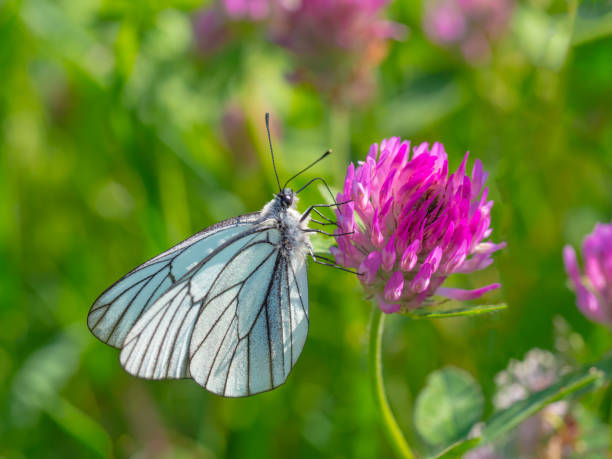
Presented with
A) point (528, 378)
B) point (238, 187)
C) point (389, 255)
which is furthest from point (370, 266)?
point (238, 187)

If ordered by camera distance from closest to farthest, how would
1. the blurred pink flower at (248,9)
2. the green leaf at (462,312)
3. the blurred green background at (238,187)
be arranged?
1. the green leaf at (462,312)
2. the blurred green background at (238,187)
3. the blurred pink flower at (248,9)

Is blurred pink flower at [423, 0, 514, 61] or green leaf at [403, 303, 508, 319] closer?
green leaf at [403, 303, 508, 319]

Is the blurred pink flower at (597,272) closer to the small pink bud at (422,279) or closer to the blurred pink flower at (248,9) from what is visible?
the small pink bud at (422,279)

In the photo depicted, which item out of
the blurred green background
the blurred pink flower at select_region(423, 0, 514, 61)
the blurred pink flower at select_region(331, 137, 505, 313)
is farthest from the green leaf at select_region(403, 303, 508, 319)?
the blurred pink flower at select_region(423, 0, 514, 61)

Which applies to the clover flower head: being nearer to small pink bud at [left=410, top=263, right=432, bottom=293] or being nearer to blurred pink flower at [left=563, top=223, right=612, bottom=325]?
blurred pink flower at [left=563, top=223, right=612, bottom=325]

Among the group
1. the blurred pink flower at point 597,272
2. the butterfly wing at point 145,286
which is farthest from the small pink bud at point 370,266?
the blurred pink flower at point 597,272

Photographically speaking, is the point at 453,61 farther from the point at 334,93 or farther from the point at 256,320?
the point at 256,320

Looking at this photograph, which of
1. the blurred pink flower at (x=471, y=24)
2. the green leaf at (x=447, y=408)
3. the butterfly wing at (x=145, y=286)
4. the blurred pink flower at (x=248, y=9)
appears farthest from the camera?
the blurred pink flower at (x=471, y=24)

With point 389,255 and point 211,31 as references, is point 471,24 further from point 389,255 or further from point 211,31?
point 389,255
